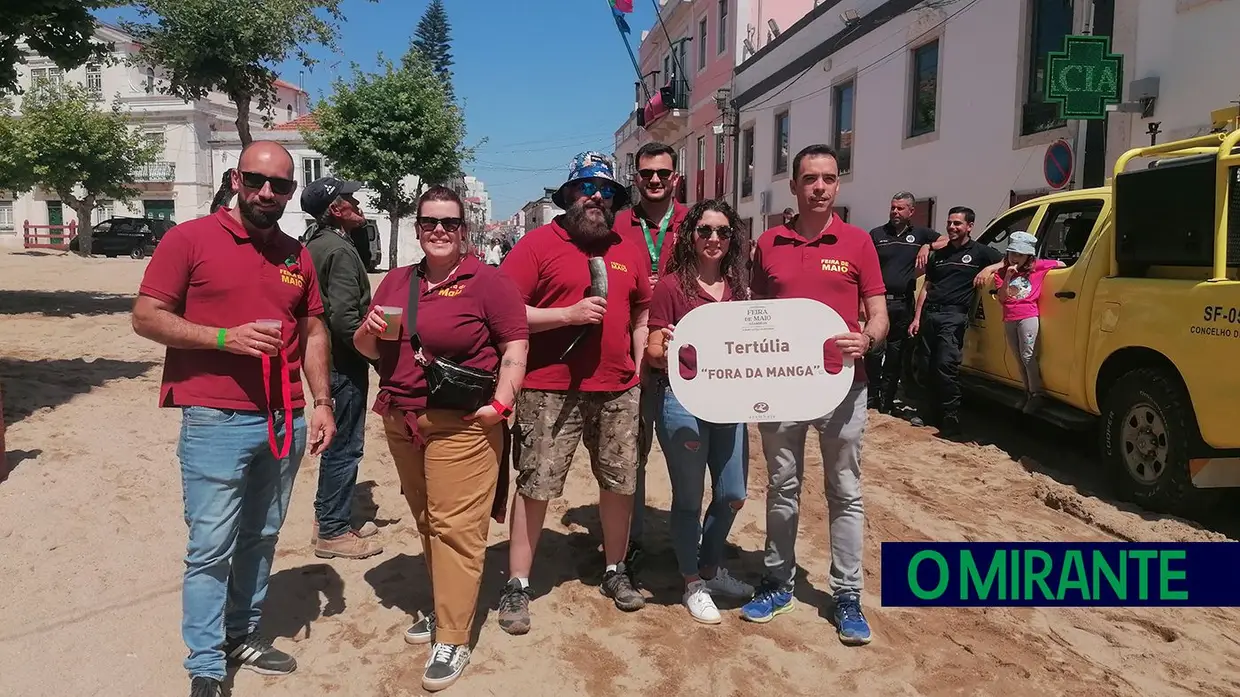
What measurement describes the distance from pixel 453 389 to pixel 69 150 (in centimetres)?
3115

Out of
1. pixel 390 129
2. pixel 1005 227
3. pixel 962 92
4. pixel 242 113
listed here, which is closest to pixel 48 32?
pixel 1005 227

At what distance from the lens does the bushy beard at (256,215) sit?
102 inches

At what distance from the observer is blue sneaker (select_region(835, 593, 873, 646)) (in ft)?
10.2

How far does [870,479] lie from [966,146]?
7898mm

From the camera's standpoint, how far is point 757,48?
2122 cm

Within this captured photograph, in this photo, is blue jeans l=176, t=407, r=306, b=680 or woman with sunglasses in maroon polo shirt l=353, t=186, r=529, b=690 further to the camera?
woman with sunglasses in maroon polo shirt l=353, t=186, r=529, b=690

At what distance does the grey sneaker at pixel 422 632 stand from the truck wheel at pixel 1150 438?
400 centimetres

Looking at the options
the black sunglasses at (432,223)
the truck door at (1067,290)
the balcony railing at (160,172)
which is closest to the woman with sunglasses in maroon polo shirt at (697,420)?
the black sunglasses at (432,223)

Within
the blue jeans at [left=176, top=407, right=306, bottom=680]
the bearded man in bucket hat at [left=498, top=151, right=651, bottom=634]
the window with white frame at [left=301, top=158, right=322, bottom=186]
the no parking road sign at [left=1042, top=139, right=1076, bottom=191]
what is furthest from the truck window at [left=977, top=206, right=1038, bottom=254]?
the window with white frame at [left=301, top=158, right=322, bottom=186]

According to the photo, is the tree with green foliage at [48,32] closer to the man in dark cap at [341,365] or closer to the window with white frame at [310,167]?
the man in dark cap at [341,365]

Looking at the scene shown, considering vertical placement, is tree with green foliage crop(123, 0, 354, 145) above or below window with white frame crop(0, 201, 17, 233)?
above

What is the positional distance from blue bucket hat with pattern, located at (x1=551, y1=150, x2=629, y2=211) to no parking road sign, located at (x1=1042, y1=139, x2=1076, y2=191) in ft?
25.2

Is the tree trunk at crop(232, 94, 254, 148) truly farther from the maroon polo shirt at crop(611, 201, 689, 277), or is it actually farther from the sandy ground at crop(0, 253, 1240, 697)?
the maroon polo shirt at crop(611, 201, 689, 277)

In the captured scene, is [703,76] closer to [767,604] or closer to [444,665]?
[767,604]
